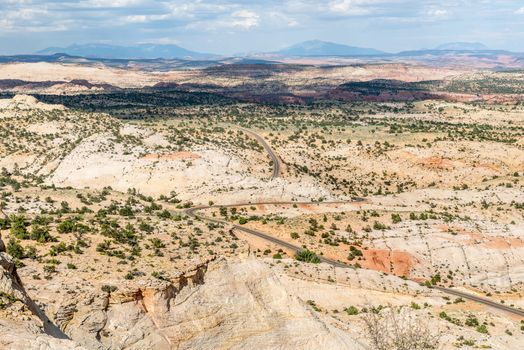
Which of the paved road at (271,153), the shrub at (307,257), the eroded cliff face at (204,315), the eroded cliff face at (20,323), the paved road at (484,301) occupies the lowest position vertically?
the paved road at (484,301)

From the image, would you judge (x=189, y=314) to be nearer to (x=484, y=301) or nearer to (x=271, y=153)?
(x=484, y=301)

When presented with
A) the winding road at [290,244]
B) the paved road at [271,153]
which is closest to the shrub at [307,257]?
the winding road at [290,244]

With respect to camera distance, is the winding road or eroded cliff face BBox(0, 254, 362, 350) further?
the winding road

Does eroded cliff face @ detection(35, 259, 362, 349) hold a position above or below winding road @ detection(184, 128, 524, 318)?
above

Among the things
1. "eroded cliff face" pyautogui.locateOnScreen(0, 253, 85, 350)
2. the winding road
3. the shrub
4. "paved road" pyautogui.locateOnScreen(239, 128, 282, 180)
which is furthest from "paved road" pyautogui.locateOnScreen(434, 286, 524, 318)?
"paved road" pyautogui.locateOnScreen(239, 128, 282, 180)

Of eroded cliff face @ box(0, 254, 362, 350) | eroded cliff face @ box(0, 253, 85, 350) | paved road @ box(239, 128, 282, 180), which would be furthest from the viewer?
paved road @ box(239, 128, 282, 180)

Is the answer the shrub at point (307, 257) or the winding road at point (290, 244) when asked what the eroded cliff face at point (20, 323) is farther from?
the winding road at point (290, 244)

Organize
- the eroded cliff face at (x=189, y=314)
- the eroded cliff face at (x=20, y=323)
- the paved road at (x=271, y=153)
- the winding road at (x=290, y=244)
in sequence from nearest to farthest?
the eroded cliff face at (x=20, y=323) < the eroded cliff face at (x=189, y=314) < the winding road at (x=290, y=244) < the paved road at (x=271, y=153)

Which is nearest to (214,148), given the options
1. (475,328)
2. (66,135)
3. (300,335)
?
(66,135)

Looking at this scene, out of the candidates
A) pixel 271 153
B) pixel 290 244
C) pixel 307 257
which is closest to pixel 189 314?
pixel 307 257

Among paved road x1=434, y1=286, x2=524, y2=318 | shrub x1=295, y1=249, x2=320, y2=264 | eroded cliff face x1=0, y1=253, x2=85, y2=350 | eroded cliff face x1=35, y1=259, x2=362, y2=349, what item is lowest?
paved road x1=434, y1=286, x2=524, y2=318

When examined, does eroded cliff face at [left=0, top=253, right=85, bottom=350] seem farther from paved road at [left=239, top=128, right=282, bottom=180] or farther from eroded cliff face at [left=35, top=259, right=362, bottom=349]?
paved road at [left=239, top=128, right=282, bottom=180]
